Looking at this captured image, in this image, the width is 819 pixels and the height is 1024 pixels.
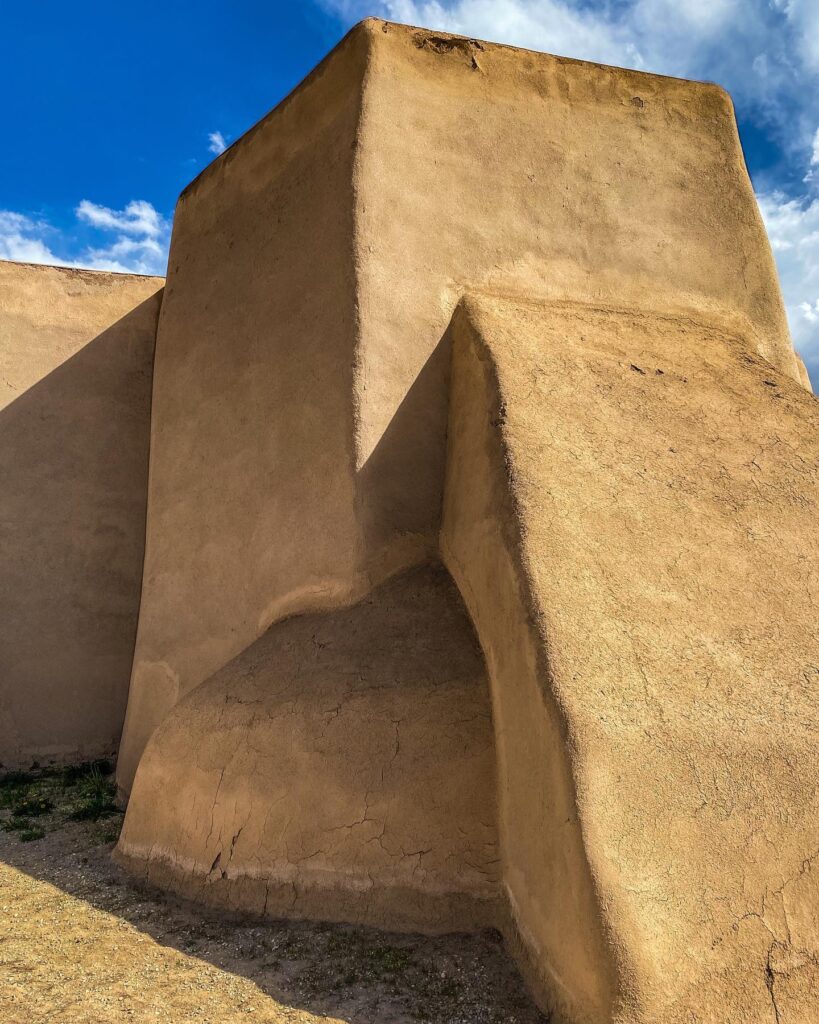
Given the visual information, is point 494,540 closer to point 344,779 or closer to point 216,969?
point 344,779

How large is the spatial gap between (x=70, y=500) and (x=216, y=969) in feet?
13.0

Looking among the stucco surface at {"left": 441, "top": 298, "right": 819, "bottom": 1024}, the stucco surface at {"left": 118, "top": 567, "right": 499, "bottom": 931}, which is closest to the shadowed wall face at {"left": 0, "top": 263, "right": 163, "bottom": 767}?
the stucco surface at {"left": 118, "top": 567, "right": 499, "bottom": 931}

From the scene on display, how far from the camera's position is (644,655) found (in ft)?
8.77

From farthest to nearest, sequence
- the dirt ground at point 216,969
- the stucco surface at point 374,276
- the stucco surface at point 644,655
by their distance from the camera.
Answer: the stucco surface at point 374,276 < the dirt ground at point 216,969 < the stucco surface at point 644,655

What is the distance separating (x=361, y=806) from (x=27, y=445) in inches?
163

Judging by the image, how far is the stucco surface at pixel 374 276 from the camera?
3924mm

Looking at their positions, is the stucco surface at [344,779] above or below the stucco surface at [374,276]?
below

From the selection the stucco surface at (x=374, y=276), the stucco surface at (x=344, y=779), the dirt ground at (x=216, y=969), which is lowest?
the dirt ground at (x=216, y=969)

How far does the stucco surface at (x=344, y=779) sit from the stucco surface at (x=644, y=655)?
16 centimetres

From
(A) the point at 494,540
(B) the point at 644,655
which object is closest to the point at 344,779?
(A) the point at 494,540

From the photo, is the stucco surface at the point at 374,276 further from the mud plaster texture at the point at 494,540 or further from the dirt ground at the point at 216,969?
the dirt ground at the point at 216,969

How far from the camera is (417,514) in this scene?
12.7 ft

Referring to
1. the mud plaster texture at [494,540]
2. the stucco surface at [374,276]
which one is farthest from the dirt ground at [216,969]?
the stucco surface at [374,276]

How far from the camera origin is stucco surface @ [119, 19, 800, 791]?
3.92 metres
